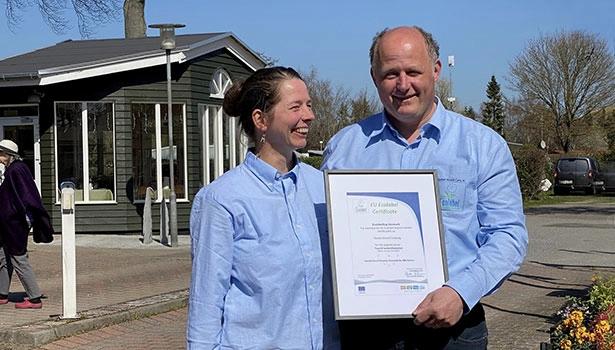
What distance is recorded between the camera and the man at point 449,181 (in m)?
3.06

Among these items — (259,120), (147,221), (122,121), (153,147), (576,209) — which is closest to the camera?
(259,120)

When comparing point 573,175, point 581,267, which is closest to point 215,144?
point 581,267

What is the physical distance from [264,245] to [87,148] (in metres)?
16.7

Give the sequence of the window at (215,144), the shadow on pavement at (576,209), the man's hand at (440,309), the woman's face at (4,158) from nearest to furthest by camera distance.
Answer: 1. the man's hand at (440,309)
2. the woman's face at (4,158)
3. the window at (215,144)
4. the shadow on pavement at (576,209)

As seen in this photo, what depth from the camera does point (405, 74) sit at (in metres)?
3.09

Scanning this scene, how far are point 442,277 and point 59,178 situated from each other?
56.2ft

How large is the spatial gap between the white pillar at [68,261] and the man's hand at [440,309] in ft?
21.9

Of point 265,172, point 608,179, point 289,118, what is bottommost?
point 265,172

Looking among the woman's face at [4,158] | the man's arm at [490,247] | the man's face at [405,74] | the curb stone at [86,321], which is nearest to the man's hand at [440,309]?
the man's arm at [490,247]

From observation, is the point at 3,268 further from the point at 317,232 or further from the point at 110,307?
the point at 317,232

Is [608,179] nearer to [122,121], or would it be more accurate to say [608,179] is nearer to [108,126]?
[122,121]

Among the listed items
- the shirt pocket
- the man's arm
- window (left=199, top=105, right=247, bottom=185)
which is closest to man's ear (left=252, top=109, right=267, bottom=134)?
the shirt pocket

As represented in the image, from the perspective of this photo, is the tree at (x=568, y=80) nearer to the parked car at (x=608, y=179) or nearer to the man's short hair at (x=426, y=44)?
the parked car at (x=608, y=179)

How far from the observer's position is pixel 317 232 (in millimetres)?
3217
